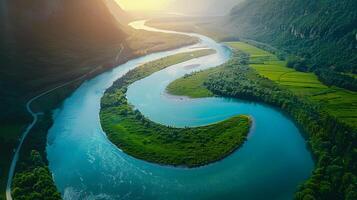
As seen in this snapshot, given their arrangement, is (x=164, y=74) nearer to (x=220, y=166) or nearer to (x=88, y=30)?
(x=88, y=30)

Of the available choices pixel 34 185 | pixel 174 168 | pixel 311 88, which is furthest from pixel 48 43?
pixel 311 88

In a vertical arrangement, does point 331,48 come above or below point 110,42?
above

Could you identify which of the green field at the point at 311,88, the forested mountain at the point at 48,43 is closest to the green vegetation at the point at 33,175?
the forested mountain at the point at 48,43

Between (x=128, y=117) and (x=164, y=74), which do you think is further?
(x=164, y=74)

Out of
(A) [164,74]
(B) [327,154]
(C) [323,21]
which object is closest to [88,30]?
(A) [164,74]

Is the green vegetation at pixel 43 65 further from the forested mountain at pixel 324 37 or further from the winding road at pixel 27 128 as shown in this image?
the forested mountain at pixel 324 37

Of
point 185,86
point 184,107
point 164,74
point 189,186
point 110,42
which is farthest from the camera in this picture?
point 110,42

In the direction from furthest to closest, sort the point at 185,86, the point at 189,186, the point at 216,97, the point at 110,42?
the point at 110,42
the point at 185,86
the point at 216,97
the point at 189,186

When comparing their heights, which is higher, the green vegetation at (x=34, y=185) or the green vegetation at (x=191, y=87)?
the green vegetation at (x=34, y=185)
